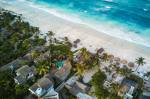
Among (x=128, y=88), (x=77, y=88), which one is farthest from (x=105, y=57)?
(x=77, y=88)

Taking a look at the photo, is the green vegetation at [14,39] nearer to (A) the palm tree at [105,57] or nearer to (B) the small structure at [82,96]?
(A) the palm tree at [105,57]

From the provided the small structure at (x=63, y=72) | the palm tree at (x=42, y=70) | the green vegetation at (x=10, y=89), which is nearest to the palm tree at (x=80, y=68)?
the small structure at (x=63, y=72)

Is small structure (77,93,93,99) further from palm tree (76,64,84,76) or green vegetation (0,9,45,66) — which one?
green vegetation (0,9,45,66)

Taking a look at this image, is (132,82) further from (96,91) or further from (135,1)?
(135,1)

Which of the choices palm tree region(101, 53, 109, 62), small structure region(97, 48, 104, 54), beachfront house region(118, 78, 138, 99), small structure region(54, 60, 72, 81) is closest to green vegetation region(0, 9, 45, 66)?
small structure region(54, 60, 72, 81)

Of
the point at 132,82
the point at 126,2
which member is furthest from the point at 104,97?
the point at 126,2

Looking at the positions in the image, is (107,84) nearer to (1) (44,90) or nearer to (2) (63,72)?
(2) (63,72)
